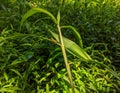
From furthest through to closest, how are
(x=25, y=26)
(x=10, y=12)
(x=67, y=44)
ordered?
(x=10, y=12) → (x=25, y=26) → (x=67, y=44)

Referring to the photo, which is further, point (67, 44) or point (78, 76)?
point (78, 76)

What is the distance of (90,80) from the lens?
1.98 metres

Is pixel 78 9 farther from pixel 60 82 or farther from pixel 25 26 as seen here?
pixel 60 82

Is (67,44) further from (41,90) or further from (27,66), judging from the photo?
(27,66)

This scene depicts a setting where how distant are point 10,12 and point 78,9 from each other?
0.82m

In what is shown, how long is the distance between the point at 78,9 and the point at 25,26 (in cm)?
84

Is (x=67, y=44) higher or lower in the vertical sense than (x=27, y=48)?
higher

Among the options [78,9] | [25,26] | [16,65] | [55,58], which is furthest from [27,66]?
[78,9]

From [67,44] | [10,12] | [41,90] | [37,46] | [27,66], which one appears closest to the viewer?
[67,44]

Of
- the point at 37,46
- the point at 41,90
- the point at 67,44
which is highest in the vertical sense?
the point at 67,44

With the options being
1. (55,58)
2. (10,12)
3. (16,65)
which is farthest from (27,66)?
(10,12)

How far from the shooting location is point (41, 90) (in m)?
1.90

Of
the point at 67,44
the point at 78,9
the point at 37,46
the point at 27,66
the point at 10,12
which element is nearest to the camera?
the point at 67,44

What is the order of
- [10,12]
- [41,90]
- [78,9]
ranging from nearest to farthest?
[41,90]
[10,12]
[78,9]
